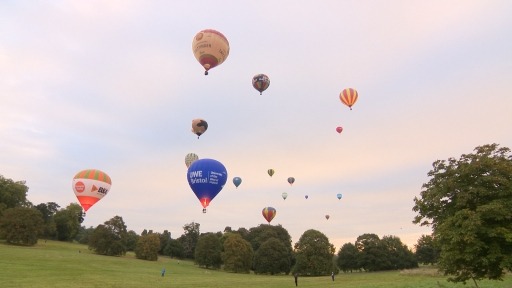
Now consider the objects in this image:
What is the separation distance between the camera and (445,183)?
68.9ft

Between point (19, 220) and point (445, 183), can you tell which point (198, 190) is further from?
point (19, 220)

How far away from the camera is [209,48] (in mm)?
33188

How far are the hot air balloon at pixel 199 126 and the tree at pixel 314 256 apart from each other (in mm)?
50773

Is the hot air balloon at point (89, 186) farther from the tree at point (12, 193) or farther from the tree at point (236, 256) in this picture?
the tree at point (12, 193)

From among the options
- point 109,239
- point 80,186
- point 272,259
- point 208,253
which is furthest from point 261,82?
point 109,239

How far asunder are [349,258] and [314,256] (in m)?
24.0

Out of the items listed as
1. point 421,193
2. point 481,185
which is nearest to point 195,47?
point 421,193

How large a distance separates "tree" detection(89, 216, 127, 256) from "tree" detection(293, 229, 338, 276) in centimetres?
3936

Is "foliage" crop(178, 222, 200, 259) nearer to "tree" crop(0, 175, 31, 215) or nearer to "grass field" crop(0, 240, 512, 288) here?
"tree" crop(0, 175, 31, 215)

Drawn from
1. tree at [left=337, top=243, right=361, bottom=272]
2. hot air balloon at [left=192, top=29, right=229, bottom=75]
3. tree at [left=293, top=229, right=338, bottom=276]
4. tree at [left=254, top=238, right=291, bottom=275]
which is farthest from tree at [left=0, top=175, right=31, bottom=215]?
hot air balloon at [left=192, top=29, right=229, bottom=75]

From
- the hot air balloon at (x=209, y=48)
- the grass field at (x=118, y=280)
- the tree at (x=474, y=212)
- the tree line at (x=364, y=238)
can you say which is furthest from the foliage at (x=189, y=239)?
the tree at (x=474, y=212)

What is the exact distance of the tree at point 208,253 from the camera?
92.6m

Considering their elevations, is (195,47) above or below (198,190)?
above

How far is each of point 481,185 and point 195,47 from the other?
23.6 m
